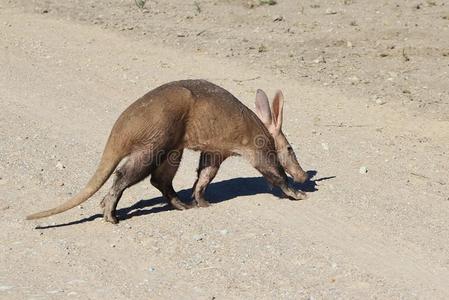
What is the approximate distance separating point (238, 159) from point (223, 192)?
102 cm

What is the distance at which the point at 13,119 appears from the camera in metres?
9.95

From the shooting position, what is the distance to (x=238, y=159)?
29.7 feet

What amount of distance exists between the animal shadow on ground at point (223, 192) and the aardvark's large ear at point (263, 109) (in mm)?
673

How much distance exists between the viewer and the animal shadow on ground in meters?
7.52

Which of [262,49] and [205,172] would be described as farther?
[262,49]

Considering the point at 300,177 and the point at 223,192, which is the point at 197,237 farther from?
the point at 300,177

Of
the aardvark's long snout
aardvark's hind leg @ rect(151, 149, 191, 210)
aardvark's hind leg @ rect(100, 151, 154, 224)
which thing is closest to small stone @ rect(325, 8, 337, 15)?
the aardvark's long snout

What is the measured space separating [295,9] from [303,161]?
7.12 meters

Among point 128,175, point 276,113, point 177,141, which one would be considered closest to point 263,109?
point 276,113

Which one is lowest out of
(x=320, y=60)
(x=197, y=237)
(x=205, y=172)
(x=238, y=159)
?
(x=320, y=60)

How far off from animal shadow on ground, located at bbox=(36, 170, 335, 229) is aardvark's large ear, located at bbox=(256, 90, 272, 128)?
0.67 metres

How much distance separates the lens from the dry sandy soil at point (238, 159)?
6.21 m

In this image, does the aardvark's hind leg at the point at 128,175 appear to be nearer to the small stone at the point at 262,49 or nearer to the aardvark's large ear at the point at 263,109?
the aardvark's large ear at the point at 263,109

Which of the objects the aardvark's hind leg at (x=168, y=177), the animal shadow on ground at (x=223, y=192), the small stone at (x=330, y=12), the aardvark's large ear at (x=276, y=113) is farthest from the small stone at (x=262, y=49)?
the aardvark's hind leg at (x=168, y=177)
